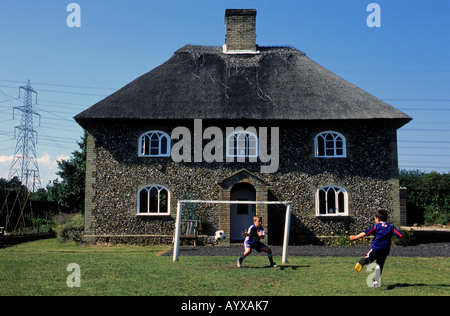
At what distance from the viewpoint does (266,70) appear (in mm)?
20562

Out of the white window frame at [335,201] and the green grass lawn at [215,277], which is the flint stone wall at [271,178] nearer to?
the white window frame at [335,201]

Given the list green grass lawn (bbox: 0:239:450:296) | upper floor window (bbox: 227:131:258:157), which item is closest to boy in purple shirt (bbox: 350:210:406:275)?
green grass lawn (bbox: 0:239:450:296)

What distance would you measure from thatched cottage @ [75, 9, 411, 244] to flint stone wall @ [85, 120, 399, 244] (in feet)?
0.14

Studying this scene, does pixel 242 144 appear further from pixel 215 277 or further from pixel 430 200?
pixel 430 200

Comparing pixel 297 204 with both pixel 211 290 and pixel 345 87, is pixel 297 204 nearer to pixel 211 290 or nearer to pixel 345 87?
pixel 345 87

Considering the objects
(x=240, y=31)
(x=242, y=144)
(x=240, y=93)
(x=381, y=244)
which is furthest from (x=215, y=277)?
(x=240, y=31)

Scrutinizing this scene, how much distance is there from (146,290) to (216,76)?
14149 mm

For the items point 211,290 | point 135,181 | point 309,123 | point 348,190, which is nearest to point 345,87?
point 309,123

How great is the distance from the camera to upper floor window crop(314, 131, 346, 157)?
18.5 metres

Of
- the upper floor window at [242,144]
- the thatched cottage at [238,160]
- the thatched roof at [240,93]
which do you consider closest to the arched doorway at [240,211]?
the thatched cottage at [238,160]

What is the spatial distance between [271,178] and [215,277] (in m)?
9.64

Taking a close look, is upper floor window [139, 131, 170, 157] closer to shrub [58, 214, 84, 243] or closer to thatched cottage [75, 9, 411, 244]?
thatched cottage [75, 9, 411, 244]

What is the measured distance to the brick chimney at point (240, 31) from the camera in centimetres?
2208

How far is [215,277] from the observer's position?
29.7 feet
